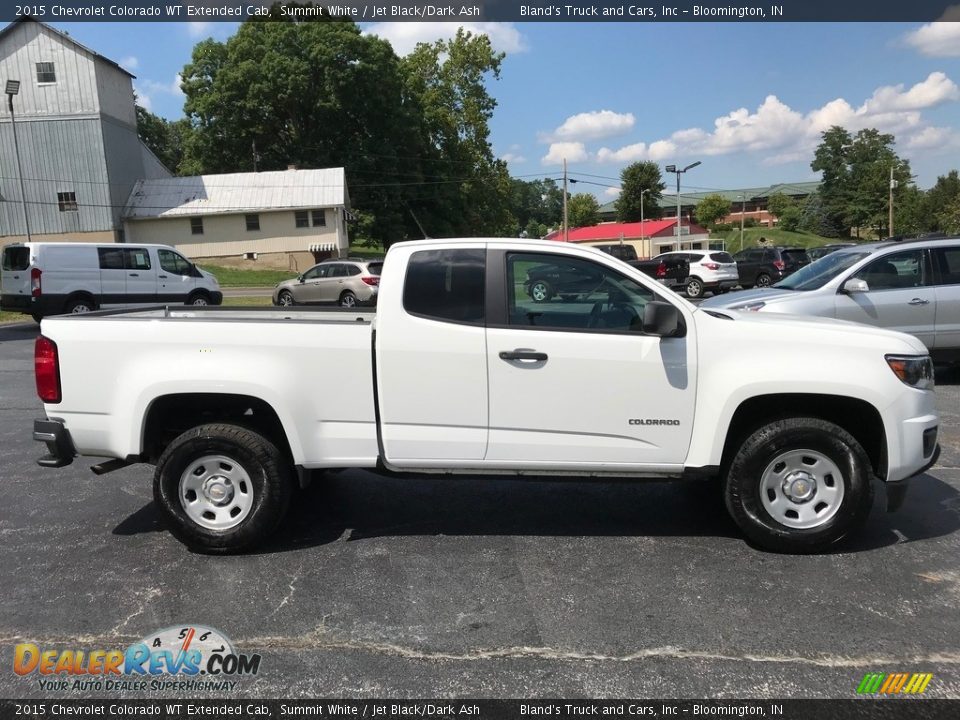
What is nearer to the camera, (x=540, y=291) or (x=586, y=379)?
(x=586, y=379)

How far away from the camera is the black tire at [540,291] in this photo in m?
4.45

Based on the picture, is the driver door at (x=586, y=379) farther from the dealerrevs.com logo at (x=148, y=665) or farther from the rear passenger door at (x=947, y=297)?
the rear passenger door at (x=947, y=297)

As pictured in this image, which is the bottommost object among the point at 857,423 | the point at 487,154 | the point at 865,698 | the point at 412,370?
the point at 865,698

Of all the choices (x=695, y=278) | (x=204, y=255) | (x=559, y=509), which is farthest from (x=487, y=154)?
(x=559, y=509)

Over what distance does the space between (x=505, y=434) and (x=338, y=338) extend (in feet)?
3.72

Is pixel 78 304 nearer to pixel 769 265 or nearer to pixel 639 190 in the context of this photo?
pixel 769 265

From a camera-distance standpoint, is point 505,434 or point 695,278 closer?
point 505,434

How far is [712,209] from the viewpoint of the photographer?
99.0 meters

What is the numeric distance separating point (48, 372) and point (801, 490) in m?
4.53

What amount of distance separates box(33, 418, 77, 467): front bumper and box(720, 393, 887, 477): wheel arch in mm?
3953

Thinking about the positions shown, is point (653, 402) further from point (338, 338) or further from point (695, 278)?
point (695, 278)

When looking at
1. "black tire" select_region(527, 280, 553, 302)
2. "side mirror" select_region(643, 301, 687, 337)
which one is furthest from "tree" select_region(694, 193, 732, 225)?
"side mirror" select_region(643, 301, 687, 337)

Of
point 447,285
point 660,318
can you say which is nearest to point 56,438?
point 447,285

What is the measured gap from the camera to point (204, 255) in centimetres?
4091
